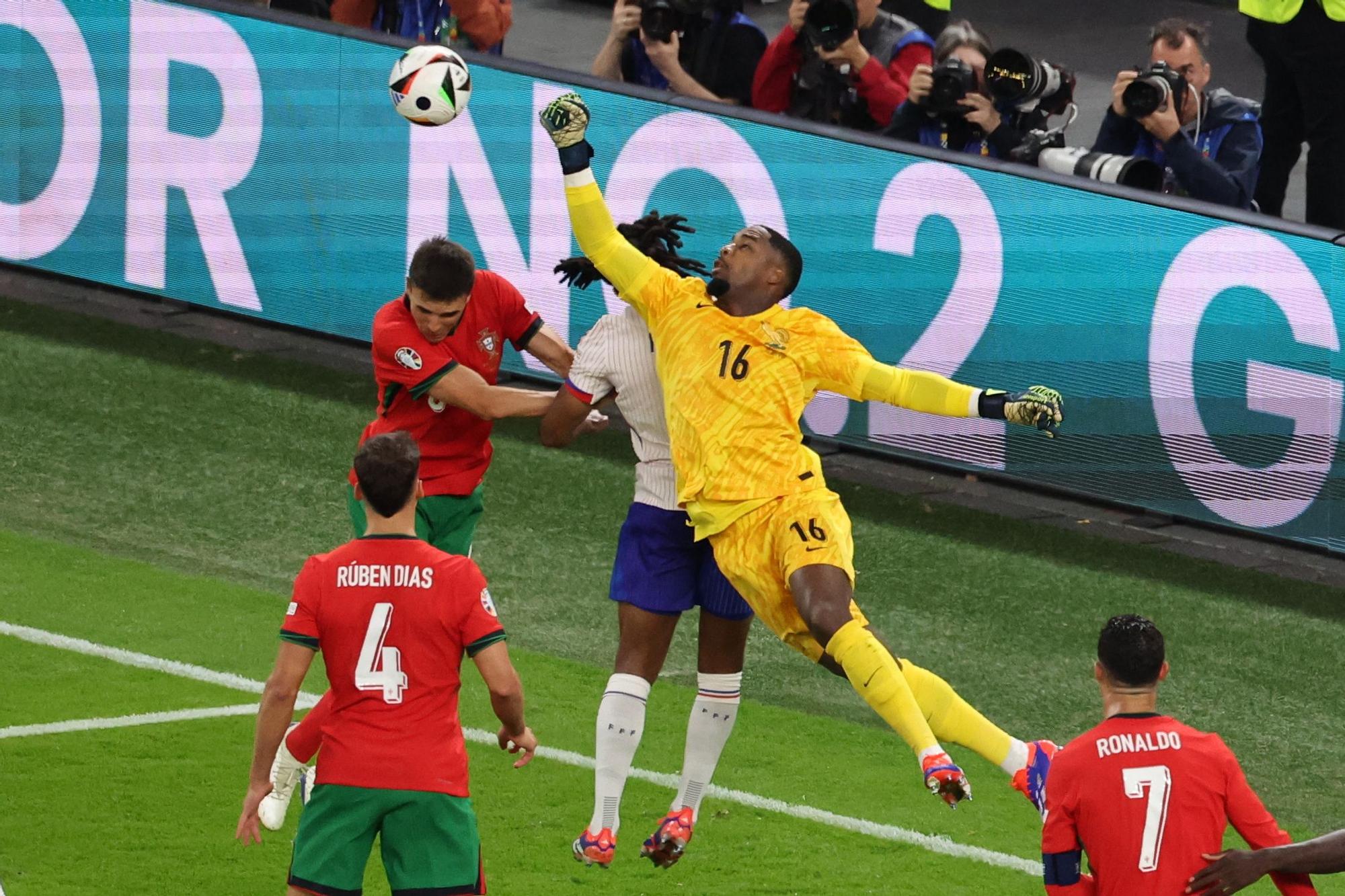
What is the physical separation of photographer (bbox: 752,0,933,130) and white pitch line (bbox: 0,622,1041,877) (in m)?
4.91

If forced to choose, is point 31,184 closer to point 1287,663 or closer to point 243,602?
point 243,602

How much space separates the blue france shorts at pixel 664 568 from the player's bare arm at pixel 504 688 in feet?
4.04

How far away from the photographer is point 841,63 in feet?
39.9

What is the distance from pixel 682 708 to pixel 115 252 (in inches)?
234

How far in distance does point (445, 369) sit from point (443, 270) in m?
0.37

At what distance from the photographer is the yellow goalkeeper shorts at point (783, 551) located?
6766 millimetres

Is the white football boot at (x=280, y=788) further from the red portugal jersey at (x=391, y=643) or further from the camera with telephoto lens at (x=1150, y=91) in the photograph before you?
the camera with telephoto lens at (x=1150, y=91)

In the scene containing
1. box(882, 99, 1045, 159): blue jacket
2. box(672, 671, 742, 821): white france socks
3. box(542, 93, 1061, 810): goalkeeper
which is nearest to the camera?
box(542, 93, 1061, 810): goalkeeper


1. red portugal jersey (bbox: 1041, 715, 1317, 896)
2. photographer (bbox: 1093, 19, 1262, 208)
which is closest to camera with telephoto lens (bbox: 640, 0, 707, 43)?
photographer (bbox: 1093, 19, 1262, 208)

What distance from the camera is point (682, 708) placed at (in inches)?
356

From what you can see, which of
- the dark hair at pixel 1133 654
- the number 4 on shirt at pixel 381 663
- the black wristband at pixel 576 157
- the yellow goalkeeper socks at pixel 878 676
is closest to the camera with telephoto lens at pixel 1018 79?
the black wristband at pixel 576 157

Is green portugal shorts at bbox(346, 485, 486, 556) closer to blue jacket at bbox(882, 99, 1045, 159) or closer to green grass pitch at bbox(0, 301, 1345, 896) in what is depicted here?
green grass pitch at bbox(0, 301, 1345, 896)

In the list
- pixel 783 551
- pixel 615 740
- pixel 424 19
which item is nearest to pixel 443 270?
pixel 783 551

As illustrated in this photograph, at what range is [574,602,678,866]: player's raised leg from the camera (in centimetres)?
714
